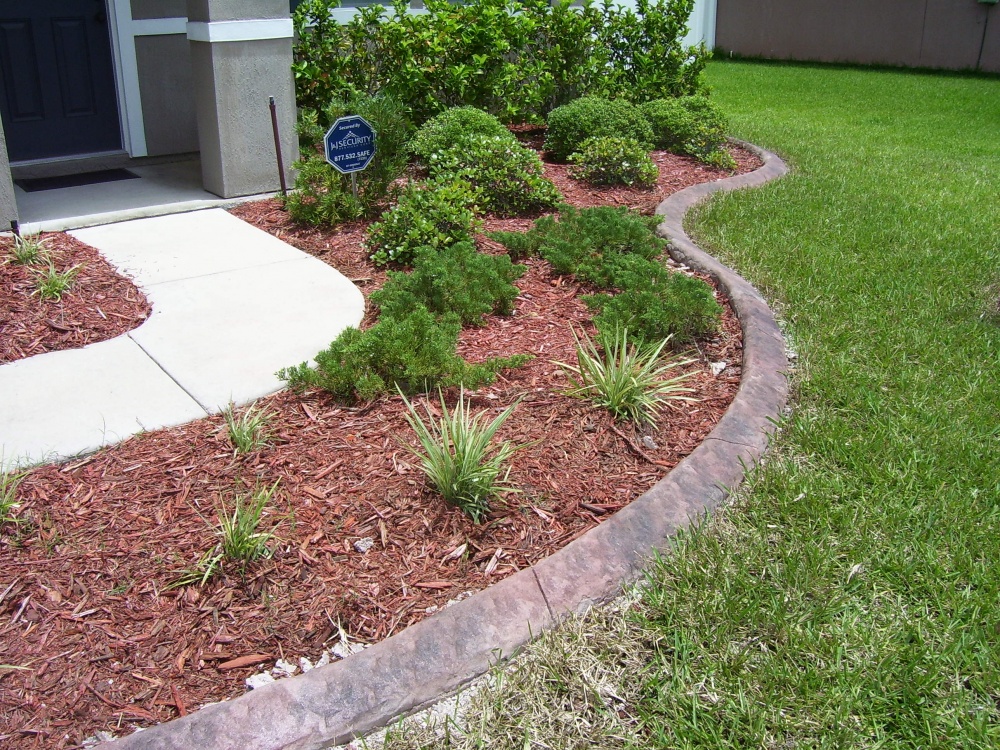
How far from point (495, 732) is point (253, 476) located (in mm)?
1417

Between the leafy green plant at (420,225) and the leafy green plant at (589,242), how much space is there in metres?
0.25

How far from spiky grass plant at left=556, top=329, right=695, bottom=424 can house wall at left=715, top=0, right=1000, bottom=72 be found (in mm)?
17594

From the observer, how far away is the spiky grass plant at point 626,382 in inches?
149

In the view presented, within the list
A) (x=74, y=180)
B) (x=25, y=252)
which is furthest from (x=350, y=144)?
(x=74, y=180)

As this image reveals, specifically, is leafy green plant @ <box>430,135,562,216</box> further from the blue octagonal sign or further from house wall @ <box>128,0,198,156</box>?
house wall @ <box>128,0,198,156</box>

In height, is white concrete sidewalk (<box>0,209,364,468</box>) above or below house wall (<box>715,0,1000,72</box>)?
below

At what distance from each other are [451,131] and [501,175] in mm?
907

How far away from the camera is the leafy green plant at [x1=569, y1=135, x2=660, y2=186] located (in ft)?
22.9

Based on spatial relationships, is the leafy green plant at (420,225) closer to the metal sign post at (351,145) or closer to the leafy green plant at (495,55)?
the metal sign post at (351,145)

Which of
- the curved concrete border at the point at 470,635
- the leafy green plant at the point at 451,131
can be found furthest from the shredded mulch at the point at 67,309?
the curved concrete border at the point at 470,635

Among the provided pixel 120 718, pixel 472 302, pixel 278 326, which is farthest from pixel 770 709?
pixel 278 326

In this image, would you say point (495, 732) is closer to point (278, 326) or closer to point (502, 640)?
point (502, 640)

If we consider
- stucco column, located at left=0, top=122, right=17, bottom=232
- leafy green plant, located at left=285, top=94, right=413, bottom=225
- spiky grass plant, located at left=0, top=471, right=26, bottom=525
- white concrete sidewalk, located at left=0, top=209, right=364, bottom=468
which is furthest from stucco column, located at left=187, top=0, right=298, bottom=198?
spiky grass plant, located at left=0, top=471, right=26, bottom=525

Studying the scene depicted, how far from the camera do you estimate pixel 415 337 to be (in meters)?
3.95
